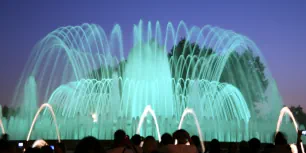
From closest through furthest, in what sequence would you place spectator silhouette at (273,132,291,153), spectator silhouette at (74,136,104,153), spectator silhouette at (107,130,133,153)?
spectator silhouette at (74,136,104,153)
spectator silhouette at (107,130,133,153)
spectator silhouette at (273,132,291,153)

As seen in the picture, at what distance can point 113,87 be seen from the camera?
112 ft

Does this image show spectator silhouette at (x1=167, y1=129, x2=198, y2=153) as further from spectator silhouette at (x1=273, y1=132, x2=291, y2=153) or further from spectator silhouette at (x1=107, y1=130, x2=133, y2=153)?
spectator silhouette at (x1=273, y1=132, x2=291, y2=153)

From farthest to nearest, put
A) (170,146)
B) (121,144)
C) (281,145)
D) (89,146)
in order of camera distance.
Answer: (281,145) → (170,146) → (121,144) → (89,146)

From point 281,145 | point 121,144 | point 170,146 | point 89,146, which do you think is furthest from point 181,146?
point 89,146

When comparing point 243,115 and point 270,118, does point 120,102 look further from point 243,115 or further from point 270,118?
point 243,115

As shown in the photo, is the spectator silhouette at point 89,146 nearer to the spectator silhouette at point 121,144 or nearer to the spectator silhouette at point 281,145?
the spectator silhouette at point 121,144

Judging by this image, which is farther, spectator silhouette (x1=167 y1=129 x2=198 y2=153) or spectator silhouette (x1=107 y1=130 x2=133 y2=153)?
spectator silhouette (x1=167 y1=129 x2=198 y2=153)

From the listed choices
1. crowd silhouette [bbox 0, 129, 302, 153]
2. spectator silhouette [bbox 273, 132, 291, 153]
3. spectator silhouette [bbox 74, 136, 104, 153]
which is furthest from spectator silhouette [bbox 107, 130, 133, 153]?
spectator silhouette [bbox 273, 132, 291, 153]

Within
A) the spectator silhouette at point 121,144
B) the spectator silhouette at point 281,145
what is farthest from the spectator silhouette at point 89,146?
the spectator silhouette at point 281,145

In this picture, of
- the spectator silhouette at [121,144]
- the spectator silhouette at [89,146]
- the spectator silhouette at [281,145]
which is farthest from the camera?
the spectator silhouette at [281,145]

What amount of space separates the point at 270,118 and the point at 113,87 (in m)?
11.0

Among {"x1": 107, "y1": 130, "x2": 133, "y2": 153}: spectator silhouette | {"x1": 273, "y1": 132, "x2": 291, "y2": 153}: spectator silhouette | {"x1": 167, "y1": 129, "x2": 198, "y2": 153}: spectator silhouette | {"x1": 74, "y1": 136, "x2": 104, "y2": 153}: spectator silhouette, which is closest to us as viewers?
{"x1": 74, "y1": 136, "x2": 104, "y2": 153}: spectator silhouette

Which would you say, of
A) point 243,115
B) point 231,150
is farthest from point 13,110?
point 231,150

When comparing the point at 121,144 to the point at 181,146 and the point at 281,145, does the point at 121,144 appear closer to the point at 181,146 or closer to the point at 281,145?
the point at 181,146
